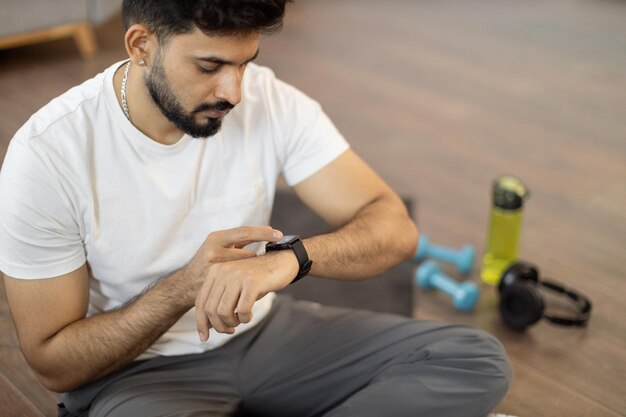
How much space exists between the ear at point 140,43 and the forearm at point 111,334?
0.36 meters

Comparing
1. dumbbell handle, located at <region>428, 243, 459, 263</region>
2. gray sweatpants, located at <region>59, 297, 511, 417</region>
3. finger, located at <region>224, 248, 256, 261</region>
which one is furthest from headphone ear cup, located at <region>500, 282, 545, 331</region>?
finger, located at <region>224, 248, 256, 261</region>

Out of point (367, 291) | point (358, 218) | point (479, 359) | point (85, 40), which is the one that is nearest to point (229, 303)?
point (358, 218)

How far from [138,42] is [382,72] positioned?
2.23 m

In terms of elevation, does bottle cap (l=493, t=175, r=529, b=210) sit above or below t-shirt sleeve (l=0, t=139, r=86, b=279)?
below

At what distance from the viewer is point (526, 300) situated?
204 centimetres

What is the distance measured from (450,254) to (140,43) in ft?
3.86

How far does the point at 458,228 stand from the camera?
2502 mm

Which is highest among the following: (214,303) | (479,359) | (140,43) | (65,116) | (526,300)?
(140,43)

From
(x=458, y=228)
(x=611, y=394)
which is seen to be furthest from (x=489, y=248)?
(x=611, y=394)

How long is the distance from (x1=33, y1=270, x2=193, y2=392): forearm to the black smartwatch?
0.52 ft

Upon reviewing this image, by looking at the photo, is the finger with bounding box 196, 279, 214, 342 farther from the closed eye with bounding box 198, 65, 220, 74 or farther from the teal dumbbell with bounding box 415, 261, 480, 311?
the teal dumbbell with bounding box 415, 261, 480, 311

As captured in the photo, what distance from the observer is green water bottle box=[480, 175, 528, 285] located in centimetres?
220

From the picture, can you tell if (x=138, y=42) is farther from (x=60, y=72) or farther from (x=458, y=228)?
(x=60, y=72)

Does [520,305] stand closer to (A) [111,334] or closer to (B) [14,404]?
(A) [111,334]
